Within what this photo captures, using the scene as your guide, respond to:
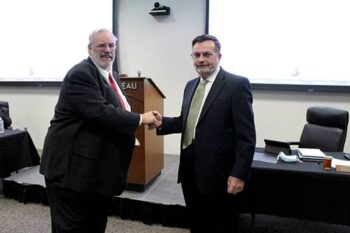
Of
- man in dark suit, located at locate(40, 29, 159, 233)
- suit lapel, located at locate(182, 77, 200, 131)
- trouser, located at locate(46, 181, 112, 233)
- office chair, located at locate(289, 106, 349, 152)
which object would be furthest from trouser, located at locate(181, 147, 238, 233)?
office chair, located at locate(289, 106, 349, 152)

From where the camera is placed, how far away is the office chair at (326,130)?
2869 millimetres

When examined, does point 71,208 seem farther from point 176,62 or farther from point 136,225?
point 176,62

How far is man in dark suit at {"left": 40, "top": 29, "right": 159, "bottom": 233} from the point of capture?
4.99 feet

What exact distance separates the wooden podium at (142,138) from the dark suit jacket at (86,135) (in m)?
1.23

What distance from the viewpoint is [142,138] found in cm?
286

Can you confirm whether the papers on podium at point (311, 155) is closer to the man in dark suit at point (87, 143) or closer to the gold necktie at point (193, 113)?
the gold necktie at point (193, 113)

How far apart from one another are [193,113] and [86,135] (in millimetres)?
612

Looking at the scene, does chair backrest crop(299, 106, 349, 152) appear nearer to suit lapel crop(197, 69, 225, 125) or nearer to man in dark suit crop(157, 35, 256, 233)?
man in dark suit crop(157, 35, 256, 233)

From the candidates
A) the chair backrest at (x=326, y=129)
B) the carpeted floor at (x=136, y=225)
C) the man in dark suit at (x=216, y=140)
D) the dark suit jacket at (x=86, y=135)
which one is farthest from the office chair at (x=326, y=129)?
the dark suit jacket at (x=86, y=135)

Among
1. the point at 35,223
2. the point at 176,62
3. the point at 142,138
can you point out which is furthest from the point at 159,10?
the point at 35,223

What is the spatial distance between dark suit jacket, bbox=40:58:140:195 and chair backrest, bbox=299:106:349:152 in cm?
211

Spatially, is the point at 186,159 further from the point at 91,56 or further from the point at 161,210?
the point at 161,210

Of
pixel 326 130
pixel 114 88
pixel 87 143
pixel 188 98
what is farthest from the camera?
pixel 326 130

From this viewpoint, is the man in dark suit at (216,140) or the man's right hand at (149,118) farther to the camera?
the man's right hand at (149,118)
